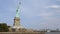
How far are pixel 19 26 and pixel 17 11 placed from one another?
3871mm

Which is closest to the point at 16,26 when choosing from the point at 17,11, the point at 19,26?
the point at 19,26

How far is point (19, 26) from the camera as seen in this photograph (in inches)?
1836

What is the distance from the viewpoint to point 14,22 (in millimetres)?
47094

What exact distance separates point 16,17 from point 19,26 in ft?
7.97

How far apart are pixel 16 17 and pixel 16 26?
232 centimetres

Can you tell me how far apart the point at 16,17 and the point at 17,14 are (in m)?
0.94

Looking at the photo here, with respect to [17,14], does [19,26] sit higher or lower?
lower

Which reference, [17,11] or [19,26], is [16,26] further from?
[17,11]

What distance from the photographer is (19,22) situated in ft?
155

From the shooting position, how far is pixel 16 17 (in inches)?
1820

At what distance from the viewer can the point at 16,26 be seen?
46.7 metres

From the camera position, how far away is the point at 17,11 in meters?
45.9

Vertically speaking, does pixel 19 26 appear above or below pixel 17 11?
below

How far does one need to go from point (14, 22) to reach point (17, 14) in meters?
2.22
